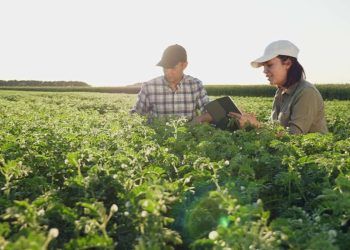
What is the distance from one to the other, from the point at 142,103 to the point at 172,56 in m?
1.27

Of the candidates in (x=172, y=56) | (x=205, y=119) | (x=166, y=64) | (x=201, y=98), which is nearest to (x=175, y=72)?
(x=166, y=64)

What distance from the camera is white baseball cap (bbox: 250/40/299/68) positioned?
5824mm

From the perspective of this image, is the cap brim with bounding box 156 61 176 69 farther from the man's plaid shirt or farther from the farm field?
the farm field

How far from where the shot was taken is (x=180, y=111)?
8344 millimetres

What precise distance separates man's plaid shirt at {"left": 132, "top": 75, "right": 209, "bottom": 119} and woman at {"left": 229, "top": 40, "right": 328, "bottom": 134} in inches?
90.6

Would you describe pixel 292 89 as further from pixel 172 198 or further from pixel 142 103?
pixel 172 198

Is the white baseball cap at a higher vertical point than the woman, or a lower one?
higher

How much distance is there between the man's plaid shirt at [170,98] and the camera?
8.17 meters

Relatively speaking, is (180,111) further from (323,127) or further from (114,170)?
(114,170)

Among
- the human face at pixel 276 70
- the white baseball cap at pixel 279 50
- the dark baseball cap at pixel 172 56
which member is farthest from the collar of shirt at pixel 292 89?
the dark baseball cap at pixel 172 56

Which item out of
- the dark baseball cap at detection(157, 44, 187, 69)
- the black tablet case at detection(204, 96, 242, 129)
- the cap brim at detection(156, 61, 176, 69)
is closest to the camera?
the black tablet case at detection(204, 96, 242, 129)

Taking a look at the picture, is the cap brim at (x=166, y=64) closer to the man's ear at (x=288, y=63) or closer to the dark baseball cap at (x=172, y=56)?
the dark baseball cap at (x=172, y=56)

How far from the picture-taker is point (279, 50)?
5.83m

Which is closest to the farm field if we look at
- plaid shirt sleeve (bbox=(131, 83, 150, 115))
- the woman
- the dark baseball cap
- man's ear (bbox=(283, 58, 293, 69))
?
the woman
